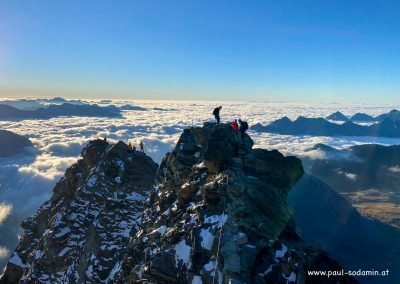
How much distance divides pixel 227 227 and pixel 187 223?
607 cm

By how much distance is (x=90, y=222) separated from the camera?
234 ft

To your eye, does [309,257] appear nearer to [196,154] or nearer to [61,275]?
[196,154]

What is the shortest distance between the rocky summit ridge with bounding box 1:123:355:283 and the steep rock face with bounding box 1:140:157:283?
0.64ft

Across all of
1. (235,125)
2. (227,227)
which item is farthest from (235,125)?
(227,227)

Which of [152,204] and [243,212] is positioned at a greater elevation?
[243,212]

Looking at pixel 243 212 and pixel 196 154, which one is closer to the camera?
pixel 243 212

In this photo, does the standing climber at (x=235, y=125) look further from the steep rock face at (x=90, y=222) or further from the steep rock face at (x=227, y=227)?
the steep rock face at (x=90, y=222)

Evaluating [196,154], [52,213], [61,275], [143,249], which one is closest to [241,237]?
[143,249]

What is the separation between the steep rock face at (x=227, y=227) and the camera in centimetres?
3400

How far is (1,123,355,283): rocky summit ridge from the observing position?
3494cm

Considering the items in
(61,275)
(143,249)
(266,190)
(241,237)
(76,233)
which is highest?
(266,190)

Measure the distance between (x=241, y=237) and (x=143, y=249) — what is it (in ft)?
51.5

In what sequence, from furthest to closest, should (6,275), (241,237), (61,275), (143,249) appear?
(6,275), (61,275), (143,249), (241,237)

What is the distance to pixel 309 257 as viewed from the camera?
37219 millimetres
